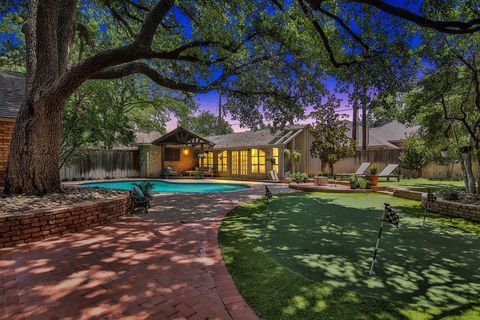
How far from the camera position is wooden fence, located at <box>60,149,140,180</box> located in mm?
19312

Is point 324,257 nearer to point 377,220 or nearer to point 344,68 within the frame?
point 377,220

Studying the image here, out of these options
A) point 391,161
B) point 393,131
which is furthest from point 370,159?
point 393,131

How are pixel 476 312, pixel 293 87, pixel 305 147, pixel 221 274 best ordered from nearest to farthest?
pixel 476 312 < pixel 221 274 < pixel 293 87 < pixel 305 147

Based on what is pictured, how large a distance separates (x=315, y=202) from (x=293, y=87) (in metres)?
4.52

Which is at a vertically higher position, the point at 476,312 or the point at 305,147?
the point at 305,147

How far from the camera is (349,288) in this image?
10.6ft

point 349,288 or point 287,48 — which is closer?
point 349,288

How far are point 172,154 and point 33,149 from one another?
715 inches

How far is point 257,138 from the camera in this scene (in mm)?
21609

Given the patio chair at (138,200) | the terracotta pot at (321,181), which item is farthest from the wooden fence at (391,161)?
the patio chair at (138,200)

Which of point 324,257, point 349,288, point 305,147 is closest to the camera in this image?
point 349,288

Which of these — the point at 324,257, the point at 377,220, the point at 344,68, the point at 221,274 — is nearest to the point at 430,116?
the point at 344,68

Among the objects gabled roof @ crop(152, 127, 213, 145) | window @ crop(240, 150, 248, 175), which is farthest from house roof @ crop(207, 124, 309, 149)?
gabled roof @ crop(152, 127, 213, 145)

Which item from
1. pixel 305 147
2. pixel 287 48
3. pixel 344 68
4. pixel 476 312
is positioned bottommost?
pixel 476 312
